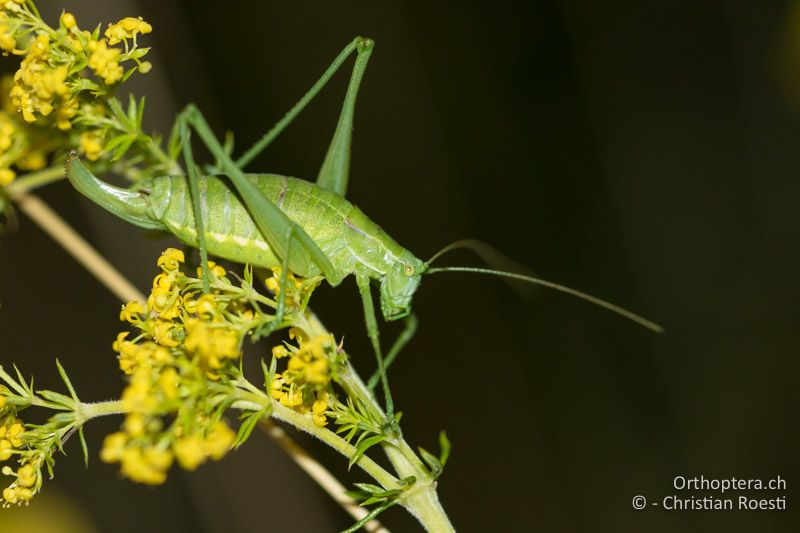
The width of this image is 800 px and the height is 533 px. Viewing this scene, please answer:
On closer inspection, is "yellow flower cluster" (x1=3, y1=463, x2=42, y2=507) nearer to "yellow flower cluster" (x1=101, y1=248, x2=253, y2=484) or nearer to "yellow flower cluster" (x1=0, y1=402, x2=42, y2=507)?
"yellow flower cluster" (x1=0, y1=402, x2=42, y2=507)

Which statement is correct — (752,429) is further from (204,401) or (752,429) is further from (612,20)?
(204,401)

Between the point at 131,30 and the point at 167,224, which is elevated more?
the point at 131,30

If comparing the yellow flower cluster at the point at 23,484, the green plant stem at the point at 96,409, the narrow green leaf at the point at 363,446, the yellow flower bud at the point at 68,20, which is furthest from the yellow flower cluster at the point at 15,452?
the yellow flower bud at the point at 68,20

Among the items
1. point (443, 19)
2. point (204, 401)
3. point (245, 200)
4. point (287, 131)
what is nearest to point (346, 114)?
point (245, 200)

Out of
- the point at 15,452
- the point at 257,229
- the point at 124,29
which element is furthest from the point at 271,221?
the point at 15,452

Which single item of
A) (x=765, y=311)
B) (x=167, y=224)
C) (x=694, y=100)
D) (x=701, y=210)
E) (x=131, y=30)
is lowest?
(x=765, y=311)

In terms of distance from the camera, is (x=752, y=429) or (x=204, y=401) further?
(x=752, y=429)

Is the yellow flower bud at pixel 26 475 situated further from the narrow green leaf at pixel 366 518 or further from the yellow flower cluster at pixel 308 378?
the narrow green leaf at pixel 366 518
